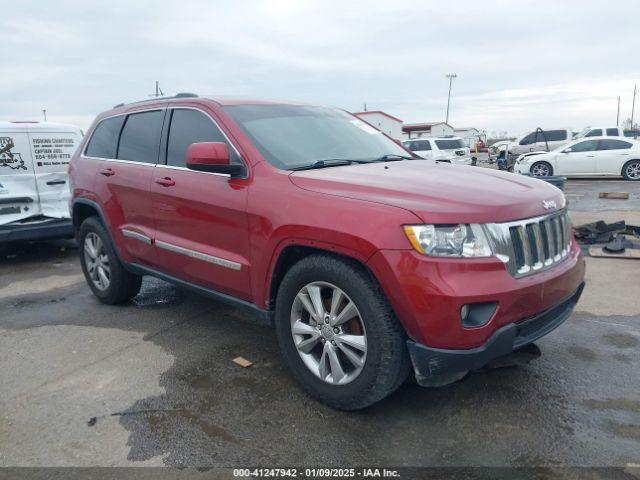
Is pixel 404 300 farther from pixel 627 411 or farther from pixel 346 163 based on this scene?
pixel 627 411

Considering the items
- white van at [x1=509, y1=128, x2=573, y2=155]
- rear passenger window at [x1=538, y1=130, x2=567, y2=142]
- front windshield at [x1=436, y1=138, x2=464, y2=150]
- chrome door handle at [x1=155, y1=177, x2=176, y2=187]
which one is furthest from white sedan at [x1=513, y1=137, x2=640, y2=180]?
chrome door handle at [x1=155, y1=177, x2=176, y2=187]

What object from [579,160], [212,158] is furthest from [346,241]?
[579,160]

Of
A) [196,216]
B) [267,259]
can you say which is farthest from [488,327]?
[196,216]

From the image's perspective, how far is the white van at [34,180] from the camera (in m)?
6.64

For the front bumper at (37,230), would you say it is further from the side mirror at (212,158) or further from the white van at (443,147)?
the white van at (443,147)

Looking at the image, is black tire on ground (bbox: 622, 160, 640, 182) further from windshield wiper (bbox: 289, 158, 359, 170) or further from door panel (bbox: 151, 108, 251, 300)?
door panel (bbox: 151, 108, 251, 300)

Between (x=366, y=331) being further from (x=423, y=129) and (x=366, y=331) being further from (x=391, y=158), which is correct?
(x=423, y=129)

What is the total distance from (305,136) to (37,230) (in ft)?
15.9

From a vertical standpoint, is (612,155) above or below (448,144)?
below

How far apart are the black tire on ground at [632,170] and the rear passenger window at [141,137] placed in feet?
56.1

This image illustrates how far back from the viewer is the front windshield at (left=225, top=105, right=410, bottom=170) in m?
3.40

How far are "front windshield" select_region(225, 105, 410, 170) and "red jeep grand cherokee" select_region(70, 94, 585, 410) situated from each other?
15mm

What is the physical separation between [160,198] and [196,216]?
50 centimetres

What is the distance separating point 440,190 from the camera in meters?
2.72
